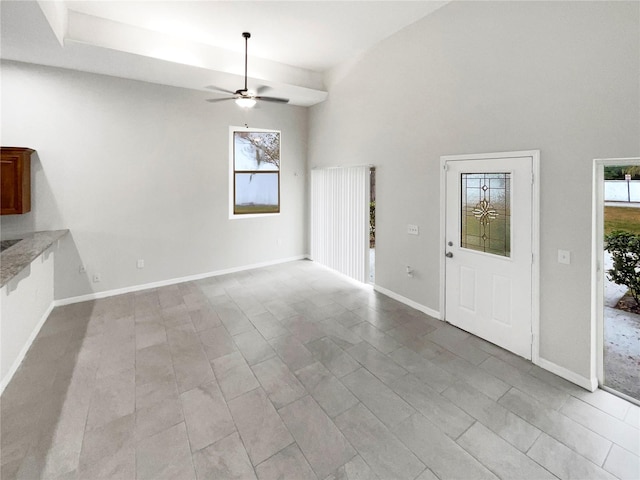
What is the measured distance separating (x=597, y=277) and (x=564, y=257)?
0.91ft

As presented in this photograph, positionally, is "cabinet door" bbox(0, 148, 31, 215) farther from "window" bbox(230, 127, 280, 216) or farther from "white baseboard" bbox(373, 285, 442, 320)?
"white baseboard" bbox(373, 285, 442, 320)

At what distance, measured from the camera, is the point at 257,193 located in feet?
21.0

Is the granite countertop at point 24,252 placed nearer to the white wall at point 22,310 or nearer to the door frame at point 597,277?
the white wall at point 22,310

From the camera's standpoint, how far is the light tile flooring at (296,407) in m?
1.97

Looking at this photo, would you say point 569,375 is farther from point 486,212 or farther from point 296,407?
point 296,407

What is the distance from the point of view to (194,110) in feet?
17.5

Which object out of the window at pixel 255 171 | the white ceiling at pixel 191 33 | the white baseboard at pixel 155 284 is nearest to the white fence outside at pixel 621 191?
the white ceiling at pixel 191 33

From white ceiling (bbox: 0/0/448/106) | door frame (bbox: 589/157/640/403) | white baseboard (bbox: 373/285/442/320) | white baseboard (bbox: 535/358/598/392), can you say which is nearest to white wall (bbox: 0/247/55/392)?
white ceiling (bbox: 0/0/448/106)

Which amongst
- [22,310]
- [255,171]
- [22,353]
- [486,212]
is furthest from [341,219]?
[22,353]

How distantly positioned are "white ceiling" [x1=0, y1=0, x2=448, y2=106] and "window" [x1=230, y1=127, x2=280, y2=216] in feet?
3.97

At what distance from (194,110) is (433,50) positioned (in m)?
3.82

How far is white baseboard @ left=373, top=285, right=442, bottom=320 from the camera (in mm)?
4098

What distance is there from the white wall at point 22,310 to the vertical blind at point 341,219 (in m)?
4.33

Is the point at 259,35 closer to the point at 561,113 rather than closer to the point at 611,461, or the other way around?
the point at 561,113
